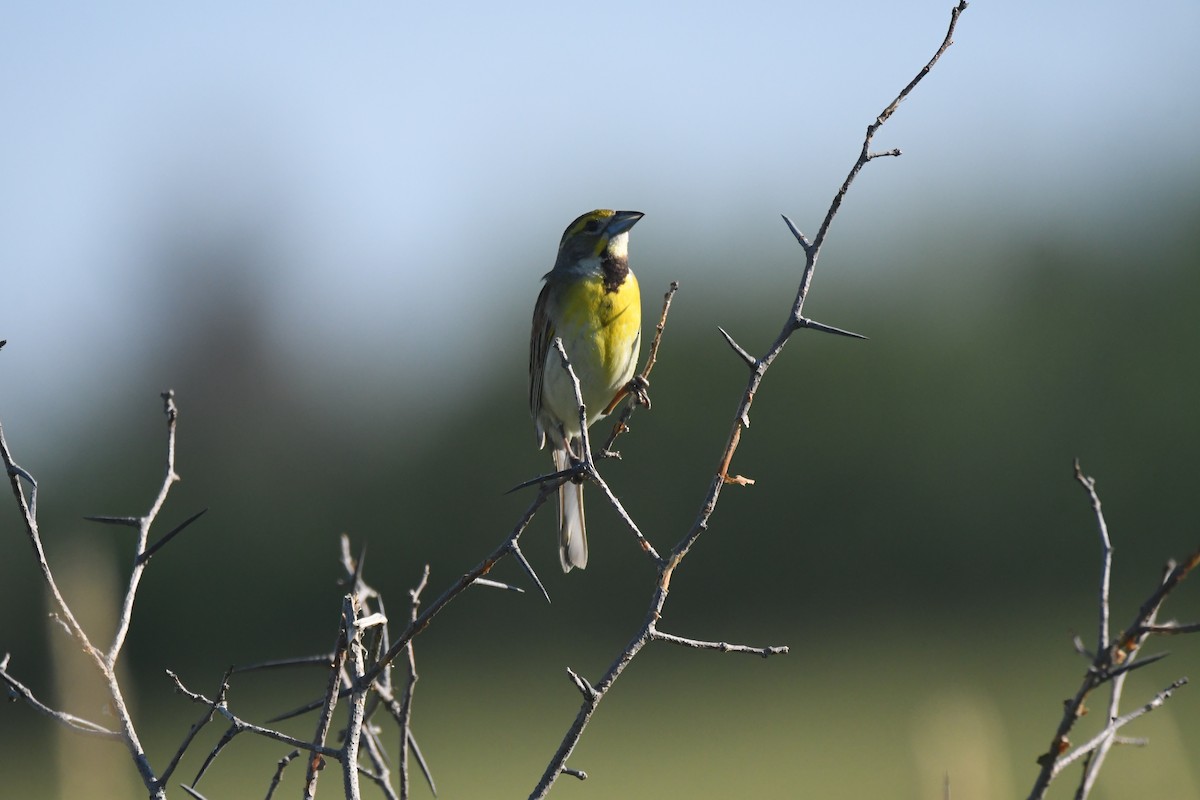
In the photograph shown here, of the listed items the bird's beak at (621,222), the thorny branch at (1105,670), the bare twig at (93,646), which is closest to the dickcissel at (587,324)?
the bird's beak at (621,222)

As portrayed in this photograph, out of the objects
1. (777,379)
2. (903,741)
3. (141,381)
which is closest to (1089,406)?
(777,379)

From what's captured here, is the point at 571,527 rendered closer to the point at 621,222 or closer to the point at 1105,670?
the point at 621,222

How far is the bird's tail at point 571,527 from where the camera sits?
5.71 metres

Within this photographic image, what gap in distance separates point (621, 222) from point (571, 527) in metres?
1.36

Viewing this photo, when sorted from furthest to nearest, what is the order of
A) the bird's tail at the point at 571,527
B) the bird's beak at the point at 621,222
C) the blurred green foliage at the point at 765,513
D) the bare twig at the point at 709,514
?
the blurred green foliage at the point at 765,513 < the bird's beak at the point at 621,222 < the bird's tail at the point at 571,527 < the bare twig at the point at 709,514

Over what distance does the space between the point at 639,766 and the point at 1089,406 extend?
35.4 ft

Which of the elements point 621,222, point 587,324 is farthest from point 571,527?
point 621,222

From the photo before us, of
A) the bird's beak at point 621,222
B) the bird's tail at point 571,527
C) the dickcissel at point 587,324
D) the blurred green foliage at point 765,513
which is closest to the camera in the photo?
the bird's tail at point 571,527

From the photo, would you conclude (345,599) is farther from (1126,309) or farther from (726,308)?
(1126,309)

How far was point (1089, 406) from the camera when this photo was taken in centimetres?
2375

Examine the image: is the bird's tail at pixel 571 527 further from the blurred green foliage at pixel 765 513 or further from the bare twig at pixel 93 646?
the blurred green foliage at pixel 765 513

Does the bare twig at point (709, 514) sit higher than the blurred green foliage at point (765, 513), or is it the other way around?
the bare twig at point (709, 514)

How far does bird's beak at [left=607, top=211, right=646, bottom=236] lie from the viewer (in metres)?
6.13

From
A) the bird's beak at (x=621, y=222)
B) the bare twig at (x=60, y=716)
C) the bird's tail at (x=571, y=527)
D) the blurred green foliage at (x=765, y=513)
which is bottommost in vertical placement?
the blurred green foliage at (x=765, y=513)
